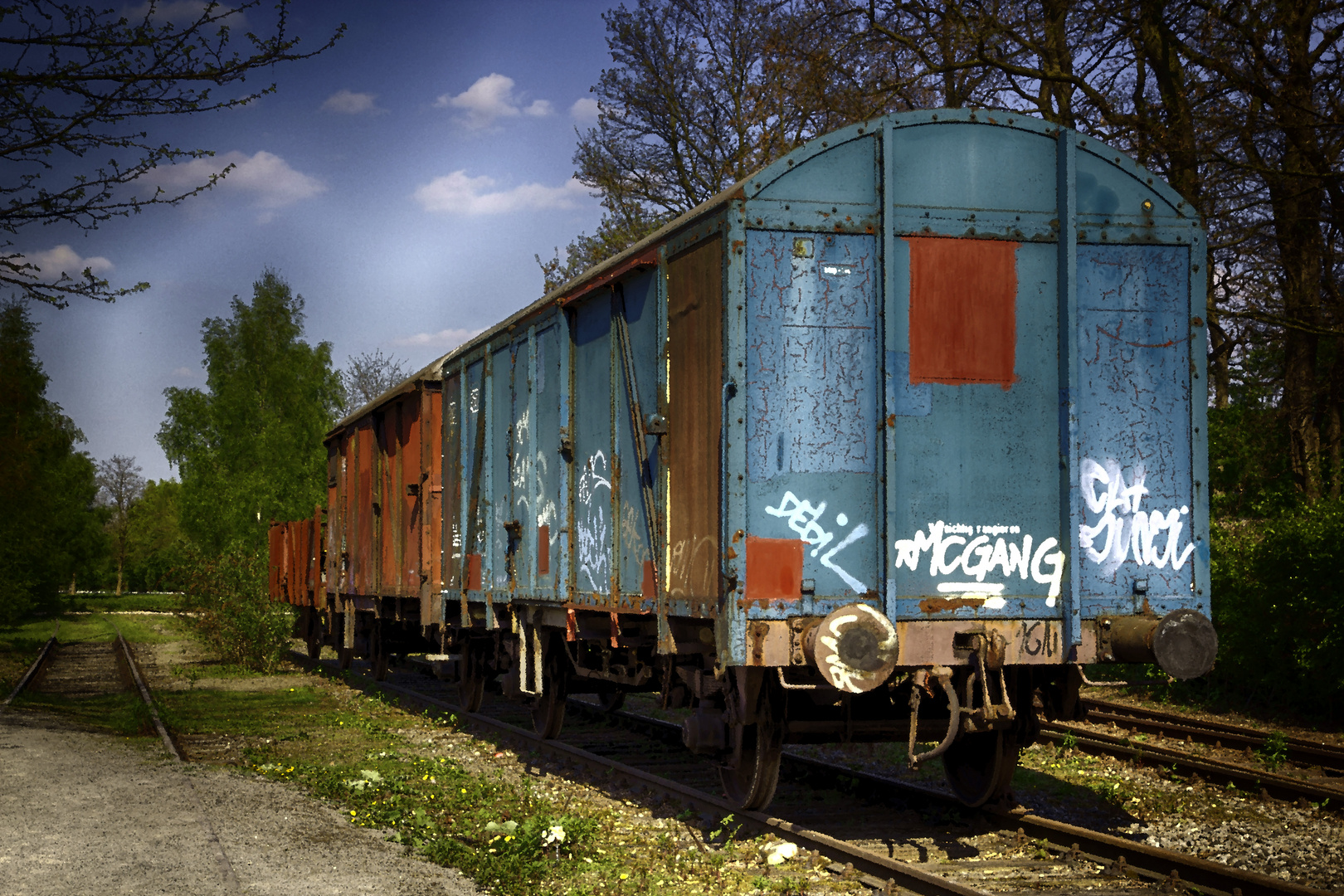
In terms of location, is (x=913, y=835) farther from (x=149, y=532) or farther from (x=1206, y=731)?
(x=149, y=532)

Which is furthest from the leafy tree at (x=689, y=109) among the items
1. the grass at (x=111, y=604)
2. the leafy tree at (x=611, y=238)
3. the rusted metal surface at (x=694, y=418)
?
the grass at (x=111, y=604)

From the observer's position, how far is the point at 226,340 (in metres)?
53.0

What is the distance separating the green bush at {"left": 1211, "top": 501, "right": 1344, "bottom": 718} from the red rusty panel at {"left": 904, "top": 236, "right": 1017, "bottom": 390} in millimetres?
6958

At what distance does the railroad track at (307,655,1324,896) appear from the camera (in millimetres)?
6000

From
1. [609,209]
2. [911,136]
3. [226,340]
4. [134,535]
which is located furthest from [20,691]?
[134,535]

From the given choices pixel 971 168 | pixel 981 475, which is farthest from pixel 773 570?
pixel 971 168

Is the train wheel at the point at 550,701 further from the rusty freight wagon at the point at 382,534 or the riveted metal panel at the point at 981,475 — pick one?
the riveted metal panel at the point at 981,475

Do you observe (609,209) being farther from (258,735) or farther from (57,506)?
(57,506)

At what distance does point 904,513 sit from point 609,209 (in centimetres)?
1983

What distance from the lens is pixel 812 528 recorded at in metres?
6.61

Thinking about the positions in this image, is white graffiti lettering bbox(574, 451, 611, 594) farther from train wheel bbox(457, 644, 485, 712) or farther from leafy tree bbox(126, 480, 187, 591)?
leafy tree bbox(126, 480, 187, 591)

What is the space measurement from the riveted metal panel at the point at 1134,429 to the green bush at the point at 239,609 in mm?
16872

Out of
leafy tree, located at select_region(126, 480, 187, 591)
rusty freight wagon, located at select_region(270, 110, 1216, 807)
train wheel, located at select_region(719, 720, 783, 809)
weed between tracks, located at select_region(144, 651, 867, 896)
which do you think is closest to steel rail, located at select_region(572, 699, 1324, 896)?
rusty freight wagon, located at select_region(270, 110, 1216, 807)

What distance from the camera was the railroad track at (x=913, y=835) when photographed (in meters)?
6.00
